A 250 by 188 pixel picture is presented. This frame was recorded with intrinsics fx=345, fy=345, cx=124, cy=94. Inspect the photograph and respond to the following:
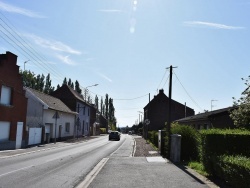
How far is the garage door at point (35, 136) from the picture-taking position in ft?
→ 107

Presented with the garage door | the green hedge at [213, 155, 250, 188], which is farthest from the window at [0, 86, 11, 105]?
the green hedge at [213, 155, 250, 188]

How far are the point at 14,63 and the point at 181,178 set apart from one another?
21633mm

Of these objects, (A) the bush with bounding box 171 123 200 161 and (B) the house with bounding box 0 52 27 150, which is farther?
(B) the house with bounding box 0 52 27 150

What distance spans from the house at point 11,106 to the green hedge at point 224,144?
18246 millimetres

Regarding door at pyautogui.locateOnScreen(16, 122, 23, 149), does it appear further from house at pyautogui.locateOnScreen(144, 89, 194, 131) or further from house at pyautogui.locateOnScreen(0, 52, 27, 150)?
house at pyautogui.locateOnScreen(144, 89, 194, 131)

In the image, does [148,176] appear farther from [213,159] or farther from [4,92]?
[4,92]

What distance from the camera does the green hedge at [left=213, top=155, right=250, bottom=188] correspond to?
7.98 metres

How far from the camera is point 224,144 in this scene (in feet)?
38.3

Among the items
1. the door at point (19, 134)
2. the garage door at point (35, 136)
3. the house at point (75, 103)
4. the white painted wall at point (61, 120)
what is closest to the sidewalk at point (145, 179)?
the door at point (19, 134)

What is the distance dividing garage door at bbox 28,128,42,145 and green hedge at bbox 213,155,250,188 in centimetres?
2476

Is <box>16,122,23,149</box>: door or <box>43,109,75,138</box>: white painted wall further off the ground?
<box>43,109,75,138</box>: white painted wall

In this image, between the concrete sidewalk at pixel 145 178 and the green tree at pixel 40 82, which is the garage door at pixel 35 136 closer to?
the concrete sidewalk at pixel 145 178

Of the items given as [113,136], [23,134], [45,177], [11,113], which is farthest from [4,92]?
[113,136]

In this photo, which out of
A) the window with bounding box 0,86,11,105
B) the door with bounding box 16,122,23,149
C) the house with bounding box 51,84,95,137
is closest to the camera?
the window with bounding box 0,86,11,105
